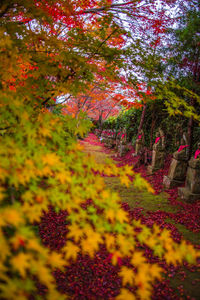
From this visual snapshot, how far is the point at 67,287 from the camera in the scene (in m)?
2.83

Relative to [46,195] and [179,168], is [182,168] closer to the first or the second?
[179,168]

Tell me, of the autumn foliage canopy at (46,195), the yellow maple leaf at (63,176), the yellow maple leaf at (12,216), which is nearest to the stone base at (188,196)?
the autumn foliage canopy at (46,195)

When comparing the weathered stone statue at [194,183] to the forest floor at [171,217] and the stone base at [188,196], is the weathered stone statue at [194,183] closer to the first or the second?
the stone base at [188,196]

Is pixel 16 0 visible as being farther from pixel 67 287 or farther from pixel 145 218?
pixel 145 218

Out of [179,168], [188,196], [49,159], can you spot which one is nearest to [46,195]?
[49,159]

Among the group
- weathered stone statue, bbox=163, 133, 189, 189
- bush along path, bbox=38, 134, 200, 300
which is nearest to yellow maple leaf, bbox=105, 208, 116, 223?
bush along path, bbox=38, 134, 200, 300

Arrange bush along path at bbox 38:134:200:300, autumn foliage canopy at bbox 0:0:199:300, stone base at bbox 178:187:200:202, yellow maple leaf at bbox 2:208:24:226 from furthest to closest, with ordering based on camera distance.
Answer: stone base at bbox 178:187:200:202 → bush along path at bbox 38:134:200:300 → autumn foliage canopy at bbox 0:0:199:300 → yellow maple leaf at bbox 2:208:24:226

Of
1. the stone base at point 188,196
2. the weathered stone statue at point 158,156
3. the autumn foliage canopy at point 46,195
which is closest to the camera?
the autumn foliage canopy at point 46,195

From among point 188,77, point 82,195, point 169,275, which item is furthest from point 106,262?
point 188,77

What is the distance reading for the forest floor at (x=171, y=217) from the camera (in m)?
2.84

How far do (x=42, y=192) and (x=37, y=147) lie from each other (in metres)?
0.42

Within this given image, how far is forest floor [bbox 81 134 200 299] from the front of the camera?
2.84 meters

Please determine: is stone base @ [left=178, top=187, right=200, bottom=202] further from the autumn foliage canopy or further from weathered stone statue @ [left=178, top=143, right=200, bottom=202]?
the autumn foliage canopy

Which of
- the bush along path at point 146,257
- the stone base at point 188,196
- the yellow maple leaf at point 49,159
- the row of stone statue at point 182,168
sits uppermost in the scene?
the yellow maple leaf at point 49,159
